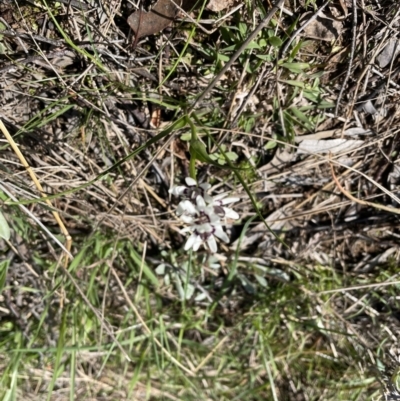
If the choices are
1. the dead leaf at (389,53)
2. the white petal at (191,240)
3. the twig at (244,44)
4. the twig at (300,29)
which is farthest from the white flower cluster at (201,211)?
the dead leaf at (389,53)

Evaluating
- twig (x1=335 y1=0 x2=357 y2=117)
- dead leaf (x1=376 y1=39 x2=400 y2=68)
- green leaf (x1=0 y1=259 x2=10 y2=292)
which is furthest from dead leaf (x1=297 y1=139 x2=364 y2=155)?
green leaf (x1=0 y1=259 x2=10 y2=292)

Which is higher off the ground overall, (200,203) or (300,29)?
(300,29)

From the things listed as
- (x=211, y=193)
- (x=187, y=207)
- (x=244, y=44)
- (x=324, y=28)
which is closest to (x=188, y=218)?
(x=187, y=207)

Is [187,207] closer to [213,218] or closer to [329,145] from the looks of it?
[213,218]

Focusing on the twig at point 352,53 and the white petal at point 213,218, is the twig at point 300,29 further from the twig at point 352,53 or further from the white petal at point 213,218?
the white petal at point 213,218

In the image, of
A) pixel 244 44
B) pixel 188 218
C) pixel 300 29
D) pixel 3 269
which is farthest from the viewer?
pixel 3 269

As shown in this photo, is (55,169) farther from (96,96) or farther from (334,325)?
(334,325)
